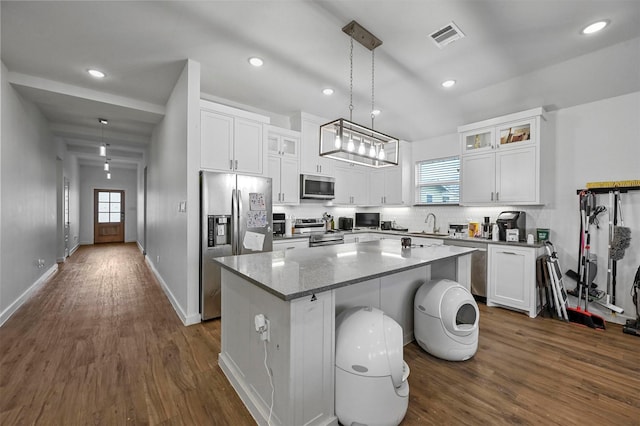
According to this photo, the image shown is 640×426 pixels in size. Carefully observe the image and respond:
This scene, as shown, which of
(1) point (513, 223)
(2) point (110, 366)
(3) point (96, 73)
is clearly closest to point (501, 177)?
(1) point (513, 223)

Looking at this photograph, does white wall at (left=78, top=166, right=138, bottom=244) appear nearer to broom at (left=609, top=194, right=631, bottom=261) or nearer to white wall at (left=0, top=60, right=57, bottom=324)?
white wall at (left=0, top=60, right=57, bottom=324)

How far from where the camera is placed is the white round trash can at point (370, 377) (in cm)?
153

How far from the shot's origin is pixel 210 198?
3.08 meters

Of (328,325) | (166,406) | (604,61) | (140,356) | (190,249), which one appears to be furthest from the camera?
(190,249)

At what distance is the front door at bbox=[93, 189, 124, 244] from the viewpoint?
9883mm

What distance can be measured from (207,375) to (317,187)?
3333 mm

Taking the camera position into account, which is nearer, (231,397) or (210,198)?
(231,397)

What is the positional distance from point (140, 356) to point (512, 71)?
4.91 m

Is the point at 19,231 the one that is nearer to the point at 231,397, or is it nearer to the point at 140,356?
the point at 140,356

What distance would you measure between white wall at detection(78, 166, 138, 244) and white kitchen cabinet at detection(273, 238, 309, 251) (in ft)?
30.4

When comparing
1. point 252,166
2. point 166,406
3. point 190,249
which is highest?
point 252,166

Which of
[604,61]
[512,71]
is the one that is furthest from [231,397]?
[604,61]

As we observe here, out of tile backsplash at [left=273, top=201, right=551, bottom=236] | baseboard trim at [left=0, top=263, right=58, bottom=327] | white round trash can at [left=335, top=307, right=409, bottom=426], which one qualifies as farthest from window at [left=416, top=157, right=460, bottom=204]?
baseboard trim at [left=0, top=263, right=58, bottom=327]

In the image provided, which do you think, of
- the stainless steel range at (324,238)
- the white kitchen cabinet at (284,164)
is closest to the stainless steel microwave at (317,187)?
the white kitchen cabinet at (284,164)
